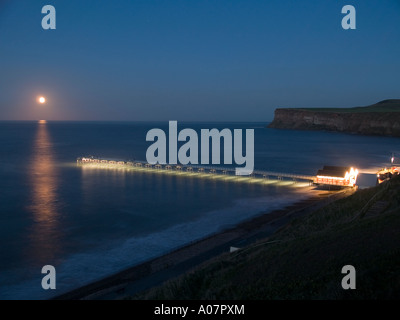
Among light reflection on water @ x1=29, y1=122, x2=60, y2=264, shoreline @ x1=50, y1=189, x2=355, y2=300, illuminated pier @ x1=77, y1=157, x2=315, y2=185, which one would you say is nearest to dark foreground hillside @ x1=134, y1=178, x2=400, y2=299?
shoreline @ x1=50, y1=189, x2=355, y2=300

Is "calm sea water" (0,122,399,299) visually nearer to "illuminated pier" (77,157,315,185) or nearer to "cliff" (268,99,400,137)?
"illuminated pier" (77,157,315,185)

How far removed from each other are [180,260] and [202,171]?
29.7m

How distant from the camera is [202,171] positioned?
48.3 meters

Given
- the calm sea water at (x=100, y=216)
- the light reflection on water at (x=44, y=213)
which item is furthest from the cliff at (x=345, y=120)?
the light reflection on water at (x=44, y=213)

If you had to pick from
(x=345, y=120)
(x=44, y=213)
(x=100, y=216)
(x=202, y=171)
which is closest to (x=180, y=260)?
(x=100, y=216)

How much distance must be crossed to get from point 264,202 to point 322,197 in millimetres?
5121

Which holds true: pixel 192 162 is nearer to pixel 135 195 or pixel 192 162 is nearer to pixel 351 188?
pixel 135 195

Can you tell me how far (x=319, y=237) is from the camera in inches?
535

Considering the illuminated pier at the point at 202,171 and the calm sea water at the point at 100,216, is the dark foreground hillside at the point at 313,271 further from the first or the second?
the illuminated pier at the point at 202,171

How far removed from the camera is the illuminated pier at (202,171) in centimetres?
4294

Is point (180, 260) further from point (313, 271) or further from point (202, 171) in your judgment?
point (202, 171)

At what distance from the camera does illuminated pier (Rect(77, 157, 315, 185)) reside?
42.9 m

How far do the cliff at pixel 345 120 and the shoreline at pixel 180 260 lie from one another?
121051 millimetres

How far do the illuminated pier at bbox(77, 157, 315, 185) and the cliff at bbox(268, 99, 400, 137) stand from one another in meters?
103
